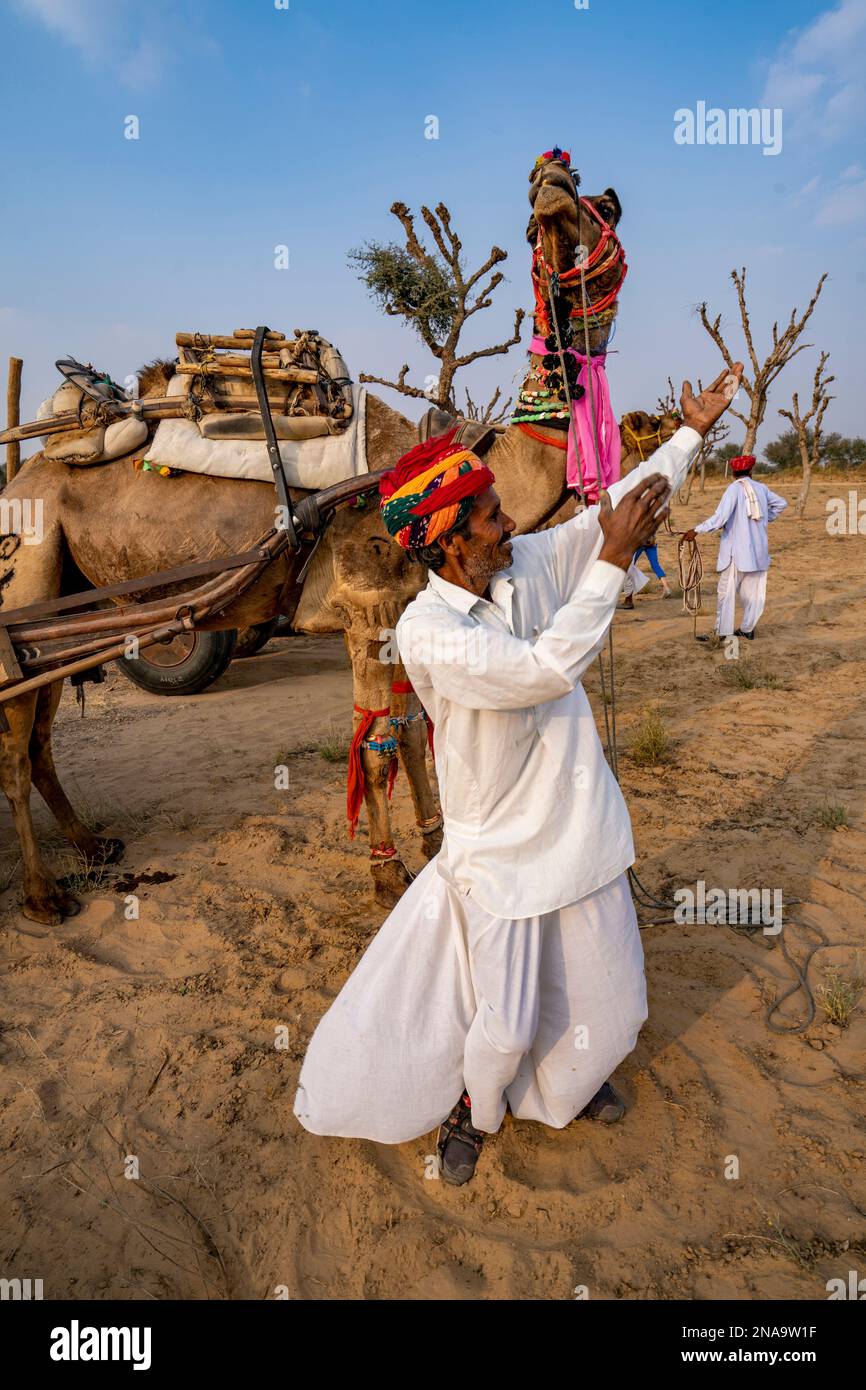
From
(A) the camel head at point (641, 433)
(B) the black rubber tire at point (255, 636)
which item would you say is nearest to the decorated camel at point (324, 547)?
(B) the black rubber tire at point (255, 636)

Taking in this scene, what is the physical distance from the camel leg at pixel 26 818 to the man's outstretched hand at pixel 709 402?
342 centimetres

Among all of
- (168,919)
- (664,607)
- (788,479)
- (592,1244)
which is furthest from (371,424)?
(788,479)

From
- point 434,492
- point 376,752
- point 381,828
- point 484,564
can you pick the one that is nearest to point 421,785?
point 381,828

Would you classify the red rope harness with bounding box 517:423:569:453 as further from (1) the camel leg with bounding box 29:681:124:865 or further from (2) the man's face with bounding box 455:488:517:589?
(1) the camel leg with bounding box 29:681:124:865

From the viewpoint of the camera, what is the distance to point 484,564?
1.89 metres

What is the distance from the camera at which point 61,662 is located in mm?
3738

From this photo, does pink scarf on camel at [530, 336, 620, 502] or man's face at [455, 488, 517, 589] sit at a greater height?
pink scarf on camel at [530, 336, 620, 502]

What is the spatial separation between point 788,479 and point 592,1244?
34.0 metres

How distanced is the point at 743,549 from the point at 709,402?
6.94 m

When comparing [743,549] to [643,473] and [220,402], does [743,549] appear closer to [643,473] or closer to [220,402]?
[220,402]

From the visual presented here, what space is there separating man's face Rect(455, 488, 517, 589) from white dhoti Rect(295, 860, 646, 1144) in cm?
89

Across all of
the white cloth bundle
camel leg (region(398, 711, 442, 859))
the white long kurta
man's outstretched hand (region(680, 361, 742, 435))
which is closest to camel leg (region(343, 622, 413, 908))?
camel leg (region(398, 711, 442, 859))

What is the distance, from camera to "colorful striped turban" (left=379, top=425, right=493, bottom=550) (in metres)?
1.82

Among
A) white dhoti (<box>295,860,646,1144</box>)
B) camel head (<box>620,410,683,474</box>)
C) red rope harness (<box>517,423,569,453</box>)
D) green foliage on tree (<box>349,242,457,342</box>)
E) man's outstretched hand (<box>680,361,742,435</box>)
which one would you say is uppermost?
green foliage on tree (<box>349,242,457,342</box>)
